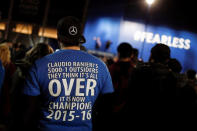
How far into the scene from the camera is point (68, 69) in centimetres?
180

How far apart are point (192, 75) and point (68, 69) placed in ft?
11.4

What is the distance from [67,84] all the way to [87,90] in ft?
0.57

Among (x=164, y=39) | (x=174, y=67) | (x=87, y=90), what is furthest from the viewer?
(x=164, y=39)

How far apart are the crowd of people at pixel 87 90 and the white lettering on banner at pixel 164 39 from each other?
1112cm

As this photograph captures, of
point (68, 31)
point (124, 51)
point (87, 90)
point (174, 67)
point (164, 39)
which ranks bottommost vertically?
point (87, 90)

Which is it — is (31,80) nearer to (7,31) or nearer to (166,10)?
(7,31)

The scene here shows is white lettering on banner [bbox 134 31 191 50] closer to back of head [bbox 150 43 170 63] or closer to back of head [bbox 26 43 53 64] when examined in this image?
back of head [bbox 26 43 53 64]

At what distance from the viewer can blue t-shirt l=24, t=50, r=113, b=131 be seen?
1731mm

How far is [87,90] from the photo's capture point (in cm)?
184

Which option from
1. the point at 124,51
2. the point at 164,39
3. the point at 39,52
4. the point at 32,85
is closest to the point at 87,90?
the point at 32,85

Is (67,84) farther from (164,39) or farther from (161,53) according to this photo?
(164,39)

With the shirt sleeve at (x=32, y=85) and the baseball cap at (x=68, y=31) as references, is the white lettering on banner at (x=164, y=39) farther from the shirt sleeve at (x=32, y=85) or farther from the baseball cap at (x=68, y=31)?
the shirt sleeve at (x=32, y=85)

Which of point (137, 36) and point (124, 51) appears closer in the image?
point (124, 51)

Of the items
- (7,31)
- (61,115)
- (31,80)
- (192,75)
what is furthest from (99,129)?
(7,31)
